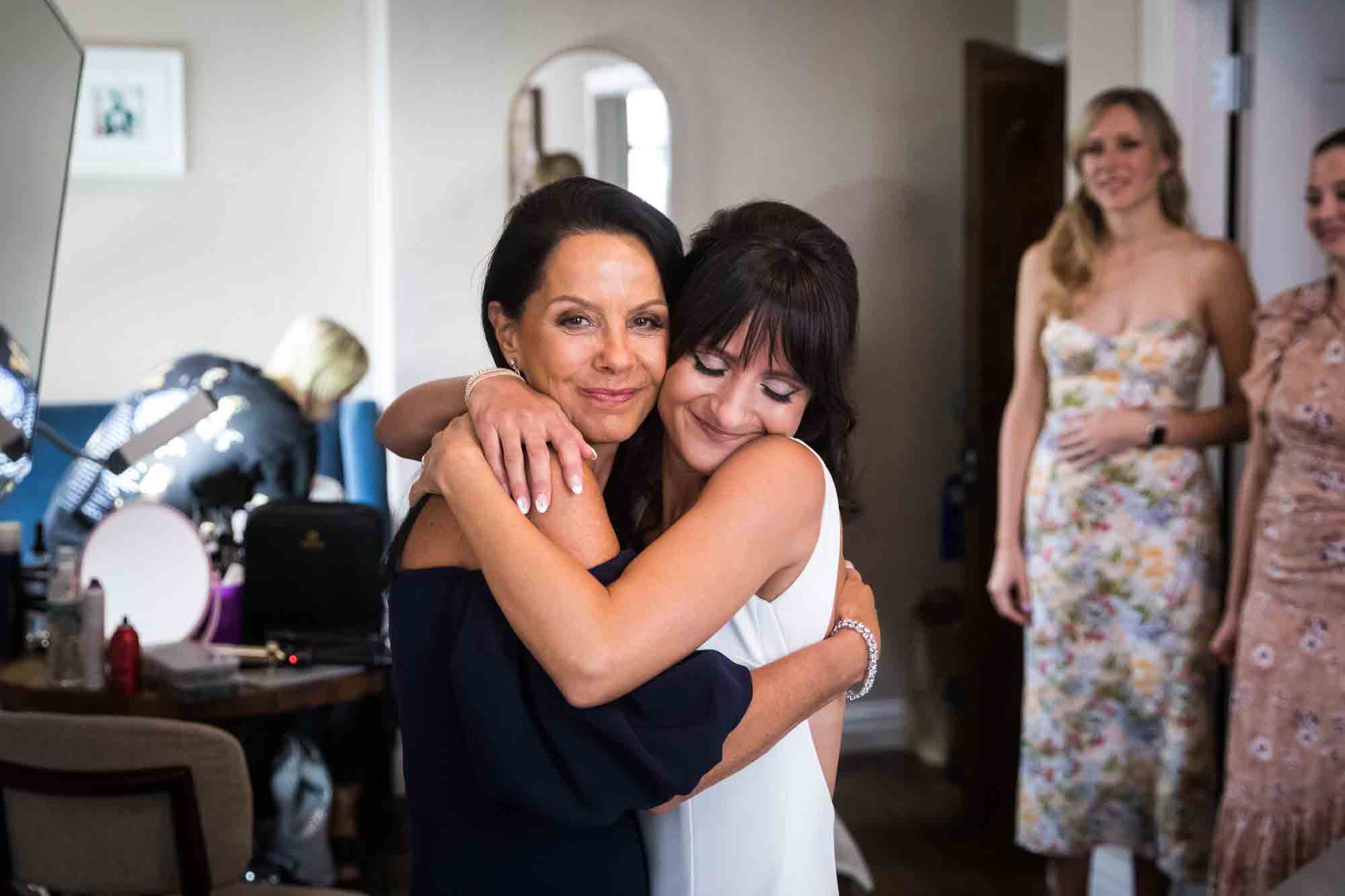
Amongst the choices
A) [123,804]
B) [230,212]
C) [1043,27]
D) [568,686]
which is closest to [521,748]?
[568,686]

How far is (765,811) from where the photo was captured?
1.28 m

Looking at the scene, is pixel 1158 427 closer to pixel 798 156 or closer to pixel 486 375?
pixel 486 375

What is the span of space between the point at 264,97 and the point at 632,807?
169 inches

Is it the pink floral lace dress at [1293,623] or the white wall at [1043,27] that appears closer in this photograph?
the pink floral lace dress at [1293,623]

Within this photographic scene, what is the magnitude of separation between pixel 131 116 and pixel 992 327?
9.67 feet

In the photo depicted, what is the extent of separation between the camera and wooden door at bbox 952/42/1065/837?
388 cm

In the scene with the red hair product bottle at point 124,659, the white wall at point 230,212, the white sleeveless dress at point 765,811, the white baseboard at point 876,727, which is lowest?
the white baseboard at point 876,727

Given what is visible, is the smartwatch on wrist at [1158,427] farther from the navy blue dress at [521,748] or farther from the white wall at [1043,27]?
the white wall at [1043,27]

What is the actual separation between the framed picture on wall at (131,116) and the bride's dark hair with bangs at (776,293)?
154 inches

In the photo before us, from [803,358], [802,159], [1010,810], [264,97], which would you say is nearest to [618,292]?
[803,358]

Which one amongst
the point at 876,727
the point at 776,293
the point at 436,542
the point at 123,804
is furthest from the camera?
the point at 876,727

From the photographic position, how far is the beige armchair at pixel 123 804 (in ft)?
6.22

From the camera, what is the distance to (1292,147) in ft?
10.5

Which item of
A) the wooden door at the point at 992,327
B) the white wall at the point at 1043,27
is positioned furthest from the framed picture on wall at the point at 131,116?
the white wall at the point at 1043,27
